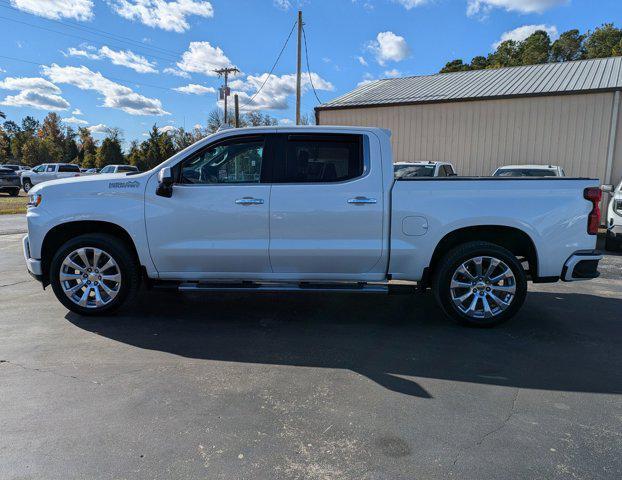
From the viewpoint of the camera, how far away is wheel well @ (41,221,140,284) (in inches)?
193

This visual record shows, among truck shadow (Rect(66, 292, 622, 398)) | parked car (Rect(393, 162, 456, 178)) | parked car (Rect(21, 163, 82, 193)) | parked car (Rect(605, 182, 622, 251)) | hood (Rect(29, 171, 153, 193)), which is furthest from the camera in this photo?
parked car (Rect(21, 163, 82, 193))

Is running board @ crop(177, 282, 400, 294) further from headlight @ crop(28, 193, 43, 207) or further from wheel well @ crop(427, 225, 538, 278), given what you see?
headlight @ crop(28, 193, 43, 207)

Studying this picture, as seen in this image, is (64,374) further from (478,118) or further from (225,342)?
(478,118)

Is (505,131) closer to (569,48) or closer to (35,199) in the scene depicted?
(35,199)

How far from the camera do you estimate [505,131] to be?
15.9 meters

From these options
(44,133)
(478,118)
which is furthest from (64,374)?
(44,133)

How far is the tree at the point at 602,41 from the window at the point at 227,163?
5612 cm

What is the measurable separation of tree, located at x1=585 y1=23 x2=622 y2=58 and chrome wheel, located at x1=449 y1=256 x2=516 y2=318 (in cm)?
5529

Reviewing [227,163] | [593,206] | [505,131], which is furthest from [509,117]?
[227,163]

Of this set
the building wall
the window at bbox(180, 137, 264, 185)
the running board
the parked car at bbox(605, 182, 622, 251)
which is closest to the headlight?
the window at bbox(180, 137, 264, 185)

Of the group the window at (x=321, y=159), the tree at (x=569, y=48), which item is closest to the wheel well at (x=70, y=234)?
the window at (x=321, y=159)

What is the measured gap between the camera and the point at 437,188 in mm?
4559

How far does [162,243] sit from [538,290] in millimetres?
5090

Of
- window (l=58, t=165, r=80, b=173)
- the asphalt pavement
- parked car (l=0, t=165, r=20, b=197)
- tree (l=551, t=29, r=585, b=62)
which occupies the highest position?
tree (l=551, t=29, r=585, b=62)
